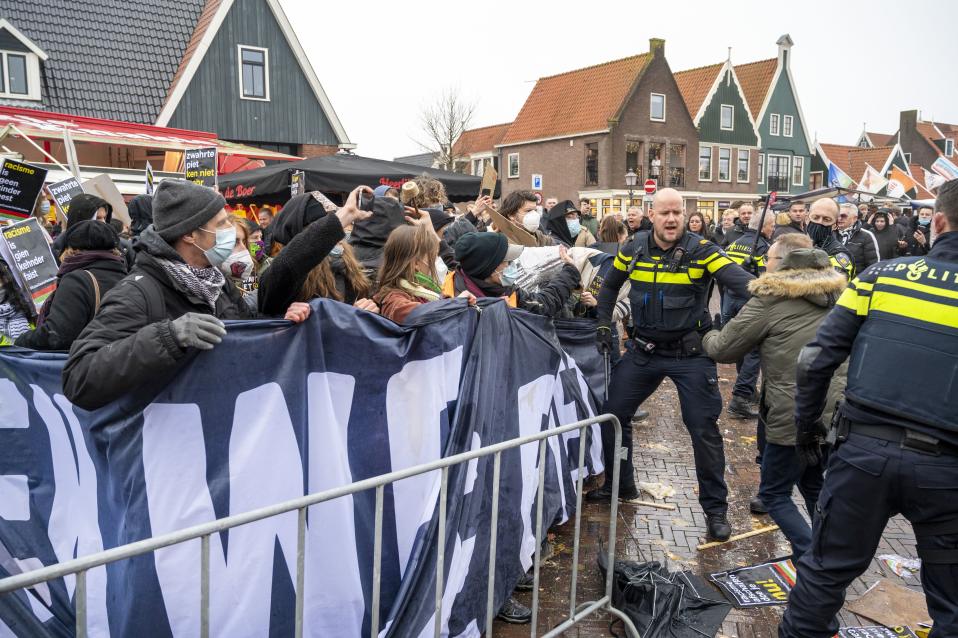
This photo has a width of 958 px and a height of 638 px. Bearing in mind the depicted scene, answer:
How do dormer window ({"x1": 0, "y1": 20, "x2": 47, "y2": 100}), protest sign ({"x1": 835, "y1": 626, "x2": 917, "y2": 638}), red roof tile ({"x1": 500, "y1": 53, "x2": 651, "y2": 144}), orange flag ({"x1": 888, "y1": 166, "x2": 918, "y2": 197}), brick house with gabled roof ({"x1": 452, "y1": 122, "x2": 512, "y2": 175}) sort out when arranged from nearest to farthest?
→ protest sign ({"x1": 835, "y1": 626, "x2": 917, "y2": 638}), dormer window ({"x1": 0, "y1": 20, "x2": 47, "y2": 100}), orange flag ({"x1": 888, "y1": 166, "x2": 918, "y2": 197}), red roof tile ({"x1": 500, "y1": 53, "x2": 651, "y2": 144}), brick house with gabled roof ({"x1": 452, "y1": 122, "x2": 512, "y2": 175})

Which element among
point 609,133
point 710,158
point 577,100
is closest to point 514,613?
point 609,133

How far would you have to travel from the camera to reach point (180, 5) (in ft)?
78.9

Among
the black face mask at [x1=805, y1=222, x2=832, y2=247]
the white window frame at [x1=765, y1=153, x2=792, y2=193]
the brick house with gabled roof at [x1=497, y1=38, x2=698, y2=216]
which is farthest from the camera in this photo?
the white window frame at [x1=765, y1=153, x2=792, y2=193]

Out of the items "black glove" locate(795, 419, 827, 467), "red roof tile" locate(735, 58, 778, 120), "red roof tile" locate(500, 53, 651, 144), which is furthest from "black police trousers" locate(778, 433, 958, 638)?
"red roof tile" locate(735, 58, 778, 120)

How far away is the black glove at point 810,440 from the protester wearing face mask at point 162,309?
92.7 inches

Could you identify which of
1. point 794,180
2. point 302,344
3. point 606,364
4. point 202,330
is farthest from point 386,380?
point 794,180

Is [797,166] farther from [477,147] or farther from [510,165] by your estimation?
[477,147]

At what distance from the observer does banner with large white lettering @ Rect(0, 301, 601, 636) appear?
271cm

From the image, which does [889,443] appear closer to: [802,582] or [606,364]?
[802,582]

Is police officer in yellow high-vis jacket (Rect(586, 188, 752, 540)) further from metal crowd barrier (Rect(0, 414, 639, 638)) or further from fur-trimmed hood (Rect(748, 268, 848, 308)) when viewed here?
metal crowd barrier (Rect(0, 414, 639, 638))

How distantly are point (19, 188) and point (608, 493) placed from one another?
5084 millimetres

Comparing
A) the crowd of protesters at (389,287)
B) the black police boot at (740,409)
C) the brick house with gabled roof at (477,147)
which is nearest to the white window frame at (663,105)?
the brick house with gabled roof at (477,147)

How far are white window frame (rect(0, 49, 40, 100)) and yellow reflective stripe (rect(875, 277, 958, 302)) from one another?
22566mm

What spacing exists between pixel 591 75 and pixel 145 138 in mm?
35113
